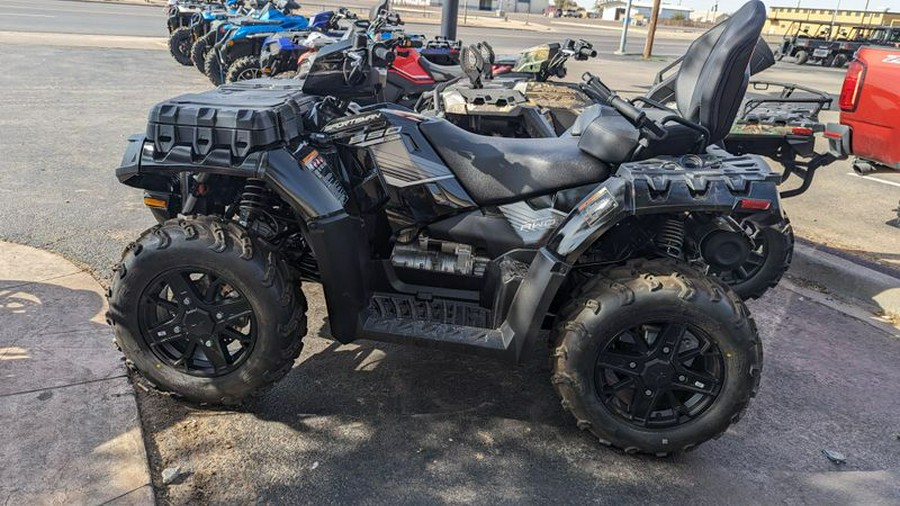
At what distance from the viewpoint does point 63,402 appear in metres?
3.07

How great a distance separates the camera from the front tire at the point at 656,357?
2752mm

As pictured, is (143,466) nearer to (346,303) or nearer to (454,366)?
(346,303)

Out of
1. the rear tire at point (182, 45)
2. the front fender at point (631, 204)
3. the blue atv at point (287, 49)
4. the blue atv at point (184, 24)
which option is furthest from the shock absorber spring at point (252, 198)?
the rear tire at point (182, 45)

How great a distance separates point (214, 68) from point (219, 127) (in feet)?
31.4

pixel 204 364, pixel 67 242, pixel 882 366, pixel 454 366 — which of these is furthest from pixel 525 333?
pixel 67 242

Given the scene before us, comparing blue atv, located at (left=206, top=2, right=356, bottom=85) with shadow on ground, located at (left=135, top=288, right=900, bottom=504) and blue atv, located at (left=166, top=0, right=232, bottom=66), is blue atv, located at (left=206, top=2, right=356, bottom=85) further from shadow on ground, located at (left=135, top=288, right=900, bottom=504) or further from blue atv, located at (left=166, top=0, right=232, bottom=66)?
shadow on ground, located at (left=135, top=288, right=900, bottom=504)

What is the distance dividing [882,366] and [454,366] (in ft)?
8.25

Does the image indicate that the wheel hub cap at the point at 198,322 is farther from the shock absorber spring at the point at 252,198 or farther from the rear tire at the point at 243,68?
the rear tire at the point at 243,68

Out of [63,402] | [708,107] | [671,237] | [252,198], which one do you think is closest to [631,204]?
[671,237]

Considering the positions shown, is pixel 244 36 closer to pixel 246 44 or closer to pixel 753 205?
pixel 246 44

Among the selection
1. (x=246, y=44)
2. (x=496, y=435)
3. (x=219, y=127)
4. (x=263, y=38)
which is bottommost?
(x=496, y=435)

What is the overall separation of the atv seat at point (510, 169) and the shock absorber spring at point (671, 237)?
1.18ft

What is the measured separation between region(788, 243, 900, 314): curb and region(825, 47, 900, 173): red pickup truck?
2.81 feet

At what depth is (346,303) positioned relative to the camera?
3.04 m
